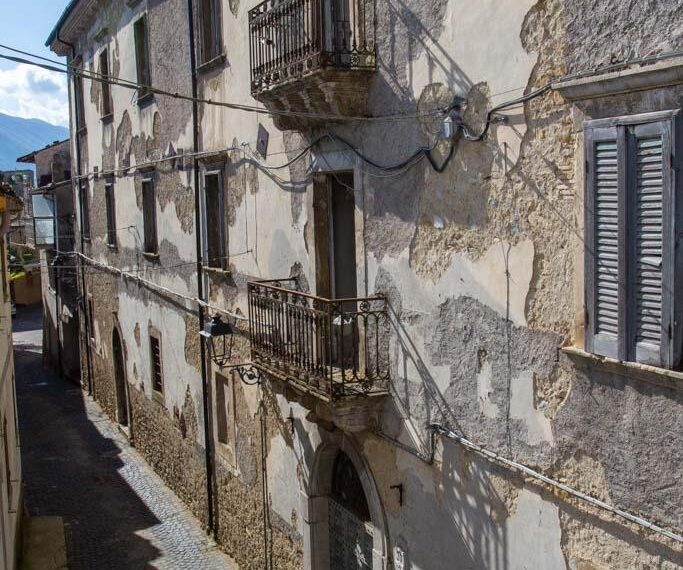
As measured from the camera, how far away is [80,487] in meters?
16.0

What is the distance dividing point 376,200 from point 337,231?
1.41 metres

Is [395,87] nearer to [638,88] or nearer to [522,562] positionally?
[638,88]

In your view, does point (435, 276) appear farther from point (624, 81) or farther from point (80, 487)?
point (80, 487)

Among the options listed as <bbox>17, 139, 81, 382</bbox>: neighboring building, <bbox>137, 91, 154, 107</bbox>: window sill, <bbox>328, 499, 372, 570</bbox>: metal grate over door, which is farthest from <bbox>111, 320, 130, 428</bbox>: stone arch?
<bbox>328, 499, 372, 570</bbox>: metal grate over door

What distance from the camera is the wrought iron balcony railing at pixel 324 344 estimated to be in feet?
24.9

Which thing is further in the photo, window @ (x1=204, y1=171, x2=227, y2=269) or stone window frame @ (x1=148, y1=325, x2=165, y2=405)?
stone window frame @ (x1=148, y1=325, x2=165, y2=405)

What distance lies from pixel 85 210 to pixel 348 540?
14994 millimetres

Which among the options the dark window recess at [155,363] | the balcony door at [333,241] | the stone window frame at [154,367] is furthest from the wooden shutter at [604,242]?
the dark window recess at [155,363]

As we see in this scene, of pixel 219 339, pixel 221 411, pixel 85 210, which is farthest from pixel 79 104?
pixel 221 411

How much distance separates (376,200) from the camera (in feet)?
25.5

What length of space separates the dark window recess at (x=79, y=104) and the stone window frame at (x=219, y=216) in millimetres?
10348

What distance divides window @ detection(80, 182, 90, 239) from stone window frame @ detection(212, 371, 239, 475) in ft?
34.0

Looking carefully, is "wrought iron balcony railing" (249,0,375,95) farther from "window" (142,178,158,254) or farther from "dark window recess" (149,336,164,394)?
"dark window recess" (149,336,164,394)

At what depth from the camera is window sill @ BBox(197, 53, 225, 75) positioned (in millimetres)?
11289
